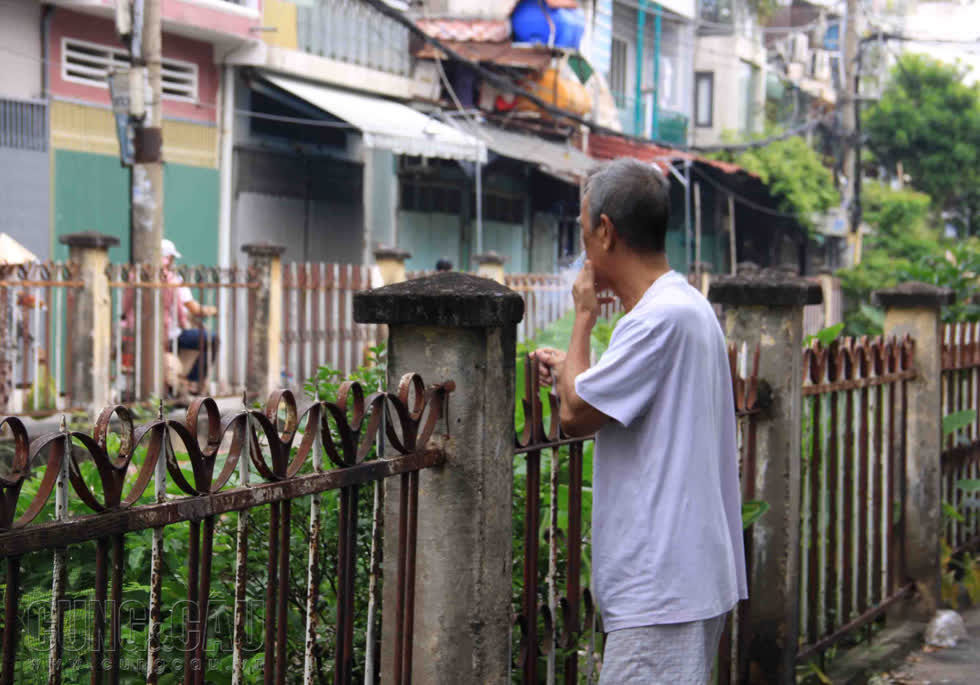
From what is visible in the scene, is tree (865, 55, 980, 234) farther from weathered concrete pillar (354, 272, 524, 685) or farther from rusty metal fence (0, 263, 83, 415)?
weathered concrete pillar (354, 272, 524, 685)

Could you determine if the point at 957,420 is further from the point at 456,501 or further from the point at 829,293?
the point at 829,293

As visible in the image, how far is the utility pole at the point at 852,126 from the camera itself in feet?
80.4

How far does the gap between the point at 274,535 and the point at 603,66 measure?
77.9ft

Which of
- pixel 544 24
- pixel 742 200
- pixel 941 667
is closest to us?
pixel 941 667

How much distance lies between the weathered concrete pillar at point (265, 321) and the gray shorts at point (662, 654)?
8.58 metres

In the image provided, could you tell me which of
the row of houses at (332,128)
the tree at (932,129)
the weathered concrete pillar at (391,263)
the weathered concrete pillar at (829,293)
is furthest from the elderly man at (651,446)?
the tree at (932,129)

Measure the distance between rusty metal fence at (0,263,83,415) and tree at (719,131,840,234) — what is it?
19.9 meters

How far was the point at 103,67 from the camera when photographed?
577 inches

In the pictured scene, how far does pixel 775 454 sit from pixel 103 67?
40.3 feet

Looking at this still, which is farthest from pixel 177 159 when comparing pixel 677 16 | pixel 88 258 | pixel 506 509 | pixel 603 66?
pixel 677 16

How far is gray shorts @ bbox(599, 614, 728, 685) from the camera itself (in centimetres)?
253

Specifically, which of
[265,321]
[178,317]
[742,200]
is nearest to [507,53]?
[742,200]

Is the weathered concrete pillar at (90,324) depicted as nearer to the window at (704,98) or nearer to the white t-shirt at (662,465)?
the white t-shirt at (662,465)

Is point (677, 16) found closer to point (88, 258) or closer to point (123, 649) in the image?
point (88, 258)
